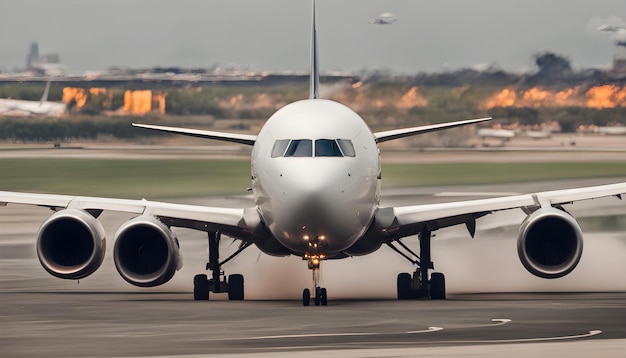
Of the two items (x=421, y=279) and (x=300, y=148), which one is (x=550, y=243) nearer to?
(x=421, y=279)

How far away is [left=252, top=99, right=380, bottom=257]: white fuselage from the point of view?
25.0m

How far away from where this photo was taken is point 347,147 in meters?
26.0

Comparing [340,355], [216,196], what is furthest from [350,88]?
[340,355]

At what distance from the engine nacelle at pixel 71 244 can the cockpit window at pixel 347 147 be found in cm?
436

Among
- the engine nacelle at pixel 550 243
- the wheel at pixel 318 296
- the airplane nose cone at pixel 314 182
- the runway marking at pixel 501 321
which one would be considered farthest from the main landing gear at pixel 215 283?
the runway marking at pixel 501 321

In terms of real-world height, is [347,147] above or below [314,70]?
below

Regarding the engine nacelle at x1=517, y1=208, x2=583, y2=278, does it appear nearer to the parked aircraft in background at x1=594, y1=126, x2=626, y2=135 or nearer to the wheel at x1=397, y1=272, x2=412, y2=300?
the wheel at x1=397, y1=272, x2=412, y2=300

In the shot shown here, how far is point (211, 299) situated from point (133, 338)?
9.03 meters

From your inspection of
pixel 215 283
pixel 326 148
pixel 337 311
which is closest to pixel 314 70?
pixel 215 283

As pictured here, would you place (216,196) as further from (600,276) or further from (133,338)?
(133,338)

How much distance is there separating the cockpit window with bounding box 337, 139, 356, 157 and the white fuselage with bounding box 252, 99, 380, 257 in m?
0.02

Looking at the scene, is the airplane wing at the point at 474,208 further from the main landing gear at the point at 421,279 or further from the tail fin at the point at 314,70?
the tail fin at the point at 314,70

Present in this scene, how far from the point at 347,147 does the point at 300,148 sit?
2.77ft

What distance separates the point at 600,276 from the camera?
3216 cm
